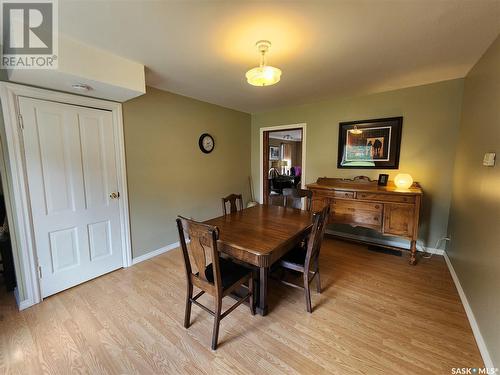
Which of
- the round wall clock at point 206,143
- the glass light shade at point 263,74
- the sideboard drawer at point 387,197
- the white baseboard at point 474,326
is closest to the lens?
the white baseboard at point 474,326

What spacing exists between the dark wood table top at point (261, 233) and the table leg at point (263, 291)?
0.26m

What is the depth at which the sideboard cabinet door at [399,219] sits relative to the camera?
8.81 ft

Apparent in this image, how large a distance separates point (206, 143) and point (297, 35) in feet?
7.45

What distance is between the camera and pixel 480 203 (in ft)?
5.94

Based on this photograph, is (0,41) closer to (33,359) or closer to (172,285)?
(33,359)

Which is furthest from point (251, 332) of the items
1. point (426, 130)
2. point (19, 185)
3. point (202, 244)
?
point (426, 130)

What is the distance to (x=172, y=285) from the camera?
2.37m

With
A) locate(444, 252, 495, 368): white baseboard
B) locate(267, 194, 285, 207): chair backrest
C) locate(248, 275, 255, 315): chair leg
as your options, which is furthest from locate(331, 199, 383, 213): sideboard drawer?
locate(248, 275, 255, 315): chair leg

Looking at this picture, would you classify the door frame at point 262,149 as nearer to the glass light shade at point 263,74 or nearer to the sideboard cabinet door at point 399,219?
the sideboard cabinet door at point 399,219

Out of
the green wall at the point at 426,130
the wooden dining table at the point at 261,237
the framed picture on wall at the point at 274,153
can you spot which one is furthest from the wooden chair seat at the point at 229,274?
the framed picture on wall at the point at 274,153

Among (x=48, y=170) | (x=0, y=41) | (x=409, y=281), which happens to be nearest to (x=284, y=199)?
(x=409, y=281)

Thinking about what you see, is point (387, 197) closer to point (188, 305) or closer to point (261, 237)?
point (261, 237)

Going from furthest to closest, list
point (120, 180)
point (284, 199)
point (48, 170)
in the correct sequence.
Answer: point (284, 199)
point (120, 180)
point (48, 170)

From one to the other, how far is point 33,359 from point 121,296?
71 cm
